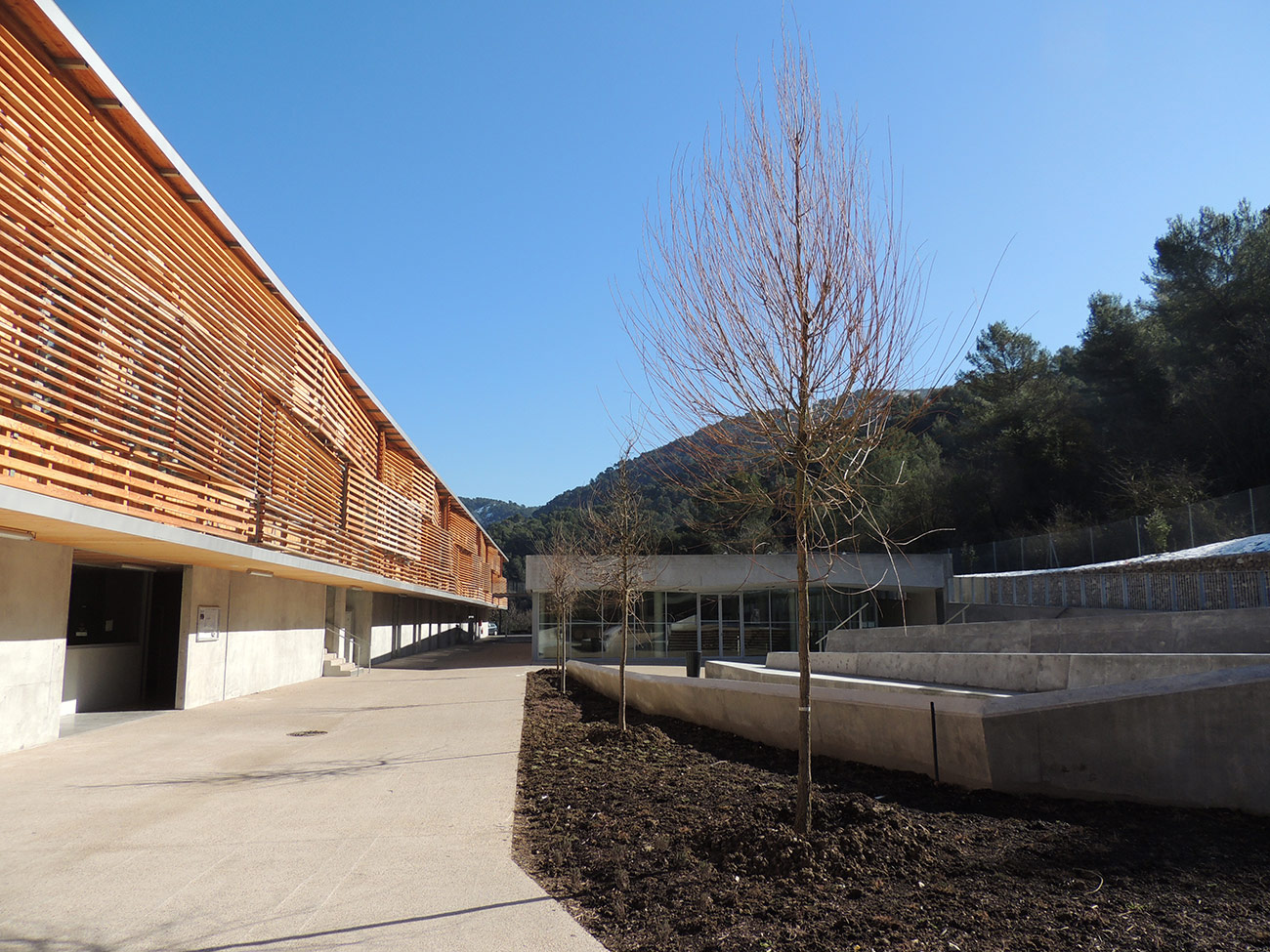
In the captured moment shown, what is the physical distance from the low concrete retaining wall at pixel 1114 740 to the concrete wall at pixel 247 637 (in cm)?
1184

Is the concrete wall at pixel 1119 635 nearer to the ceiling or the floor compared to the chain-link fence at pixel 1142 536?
nearer to the floor

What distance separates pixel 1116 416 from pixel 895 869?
125 feet

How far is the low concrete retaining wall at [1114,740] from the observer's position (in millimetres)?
5082

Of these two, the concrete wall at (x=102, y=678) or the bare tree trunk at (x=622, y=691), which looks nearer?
the bare tree trunk at (x=622, y=691)

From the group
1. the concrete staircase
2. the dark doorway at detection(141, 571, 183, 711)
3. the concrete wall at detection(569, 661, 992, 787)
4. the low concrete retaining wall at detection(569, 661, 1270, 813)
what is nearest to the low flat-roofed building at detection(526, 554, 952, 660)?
the concrete staircase

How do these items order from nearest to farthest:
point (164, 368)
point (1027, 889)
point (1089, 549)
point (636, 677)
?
point (1027, 889) → point (164, 368) → point (636, 677) → point (1089, 549)

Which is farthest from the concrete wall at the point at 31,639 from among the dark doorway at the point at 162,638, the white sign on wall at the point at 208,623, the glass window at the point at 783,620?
the glass window at the point at 783,620

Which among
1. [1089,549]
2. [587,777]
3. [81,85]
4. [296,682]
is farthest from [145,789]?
[1089,549]

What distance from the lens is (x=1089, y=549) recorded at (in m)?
26.7

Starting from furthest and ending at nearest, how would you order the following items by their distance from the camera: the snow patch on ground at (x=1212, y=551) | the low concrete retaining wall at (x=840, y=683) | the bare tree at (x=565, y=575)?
the bare tree at (x=565, y=575)
the snow patch on ground at (x=1212, y=551)
the low concrete retaining wall at (x=840, y=683)

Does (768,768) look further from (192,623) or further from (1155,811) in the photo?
(192,623)

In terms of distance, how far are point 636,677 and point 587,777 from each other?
524 centimetres

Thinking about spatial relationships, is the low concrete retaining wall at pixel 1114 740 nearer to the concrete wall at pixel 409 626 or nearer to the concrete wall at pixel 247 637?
the concrete wall at pixel 247 637

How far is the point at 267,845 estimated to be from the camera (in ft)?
18.1
